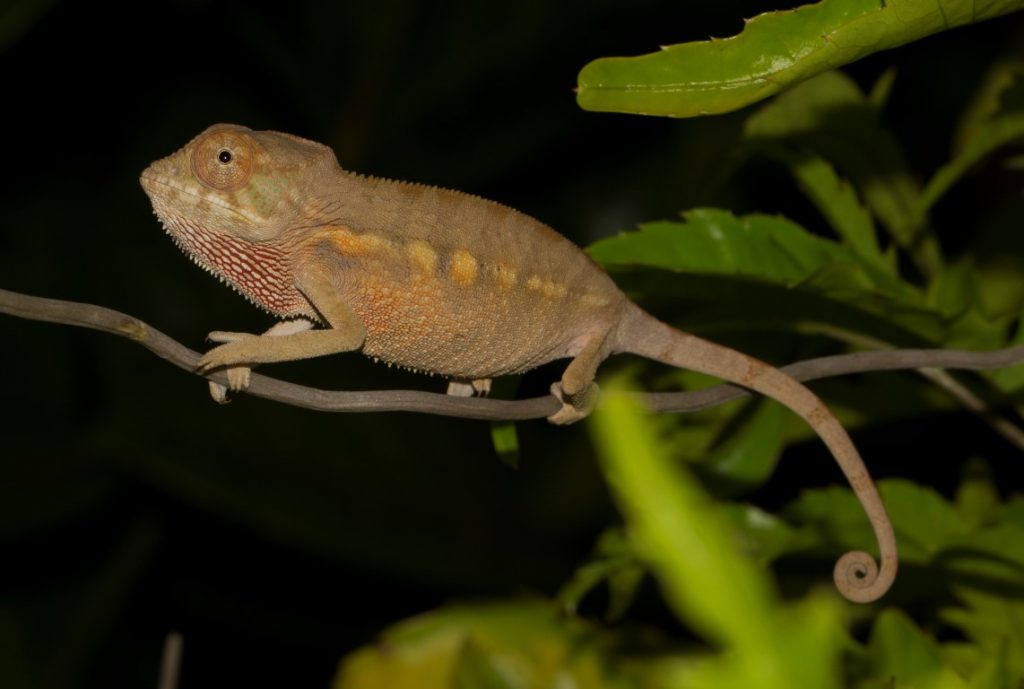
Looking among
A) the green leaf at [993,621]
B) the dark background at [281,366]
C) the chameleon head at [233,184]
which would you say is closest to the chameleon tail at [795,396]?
the green leaf at [993,621]

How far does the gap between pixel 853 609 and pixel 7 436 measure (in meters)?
2.13

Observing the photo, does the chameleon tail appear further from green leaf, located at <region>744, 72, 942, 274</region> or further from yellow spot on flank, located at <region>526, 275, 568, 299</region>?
green leaf, located at <region>744, 72, 942, 274</region>

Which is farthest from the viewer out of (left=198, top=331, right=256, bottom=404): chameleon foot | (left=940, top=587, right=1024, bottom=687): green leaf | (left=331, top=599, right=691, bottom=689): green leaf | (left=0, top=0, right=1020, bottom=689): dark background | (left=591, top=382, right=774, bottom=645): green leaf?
(left=0, top=0, right=1020, bottom=689): dark background

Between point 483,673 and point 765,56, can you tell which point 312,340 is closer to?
point 483,673

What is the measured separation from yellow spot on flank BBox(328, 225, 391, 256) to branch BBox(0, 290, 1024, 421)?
8.3 inches

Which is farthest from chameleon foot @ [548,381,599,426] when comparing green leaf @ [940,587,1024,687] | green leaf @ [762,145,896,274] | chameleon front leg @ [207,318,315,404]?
green leaf @ [940,587,1024,687]

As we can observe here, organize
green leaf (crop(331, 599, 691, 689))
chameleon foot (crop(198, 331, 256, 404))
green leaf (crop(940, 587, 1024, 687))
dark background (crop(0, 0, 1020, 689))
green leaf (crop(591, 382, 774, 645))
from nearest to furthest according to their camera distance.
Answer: green leaf (crop(591, 382, 774, 645)) < chameleon foot (crop(198, 331, 256, 404)) < green leaf (crop(331, 599, 691, 689)) < green leaf (crop(940, 587, 1024, 687)) < dark background (crop(0, 0, 1020, 689))

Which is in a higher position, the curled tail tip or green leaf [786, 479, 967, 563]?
green leaf [786, 479, 967, 563]

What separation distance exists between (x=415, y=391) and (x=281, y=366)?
6.12 ft

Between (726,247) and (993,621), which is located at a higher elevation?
(726,247)

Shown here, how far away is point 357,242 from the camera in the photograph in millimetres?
1401

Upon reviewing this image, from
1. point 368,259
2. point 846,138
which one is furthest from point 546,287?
point 846,138

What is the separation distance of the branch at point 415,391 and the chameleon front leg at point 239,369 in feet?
0.08

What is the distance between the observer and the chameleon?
1383mm
